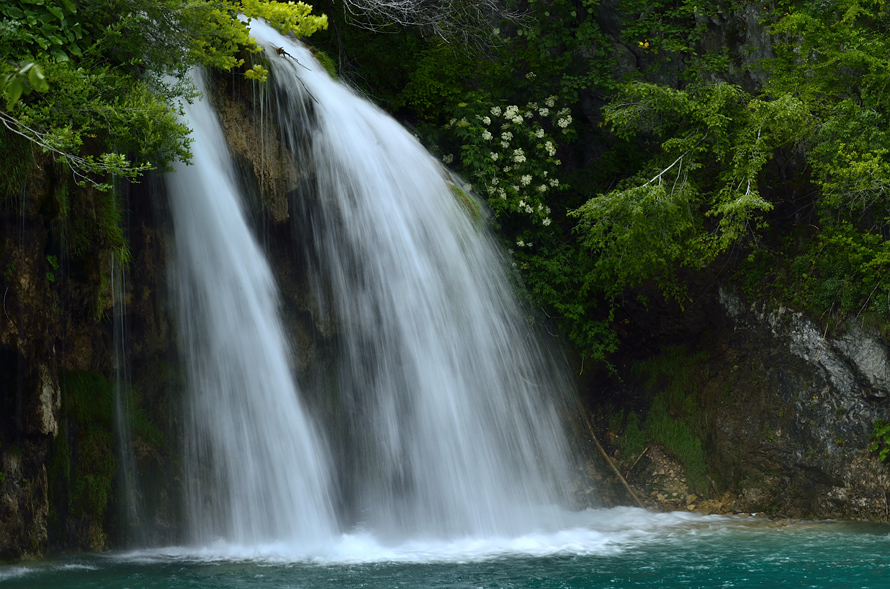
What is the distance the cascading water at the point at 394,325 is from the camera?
9539mm

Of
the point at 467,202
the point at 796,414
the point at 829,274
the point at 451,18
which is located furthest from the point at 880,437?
→ the point at 451,18

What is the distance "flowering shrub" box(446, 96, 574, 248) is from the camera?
11742 mm

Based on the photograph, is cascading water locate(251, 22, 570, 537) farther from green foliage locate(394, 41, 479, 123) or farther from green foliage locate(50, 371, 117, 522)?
green foliage locate(50, 371, 117, 522)

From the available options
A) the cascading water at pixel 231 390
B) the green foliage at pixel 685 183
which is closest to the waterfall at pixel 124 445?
the cascading water at pixel 231 390

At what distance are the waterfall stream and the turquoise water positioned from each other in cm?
64

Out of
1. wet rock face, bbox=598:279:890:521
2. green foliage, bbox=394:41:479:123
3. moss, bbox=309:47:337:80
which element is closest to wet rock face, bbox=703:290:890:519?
wet rock face, bbox=598:279:890:521

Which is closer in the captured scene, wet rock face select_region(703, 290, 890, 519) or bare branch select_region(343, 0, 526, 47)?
wet rock face select_region(703, 290, 890, 519)

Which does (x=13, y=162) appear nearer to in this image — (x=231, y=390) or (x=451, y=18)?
(x=231, y=390)

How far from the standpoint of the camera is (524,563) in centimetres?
782

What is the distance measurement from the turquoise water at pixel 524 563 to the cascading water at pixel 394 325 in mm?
803

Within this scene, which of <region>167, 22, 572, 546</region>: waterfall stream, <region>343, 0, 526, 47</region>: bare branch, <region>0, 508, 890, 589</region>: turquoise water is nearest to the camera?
<region>0, 508, 890, 589</region>: turquoise water

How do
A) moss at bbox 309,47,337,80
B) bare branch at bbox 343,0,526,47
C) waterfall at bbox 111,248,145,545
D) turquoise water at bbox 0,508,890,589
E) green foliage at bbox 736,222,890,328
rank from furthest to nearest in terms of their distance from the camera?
bare branch at bbox 343,0,526,47, moss at bbox 309,47,337,80, green foliage at bbox 736,222,890,328, waterfall at bbox 111,248,145,545, turquoise water at bbox 0,508,890,589

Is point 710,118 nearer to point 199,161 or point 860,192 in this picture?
point 860,192

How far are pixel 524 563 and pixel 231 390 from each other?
141 inches
